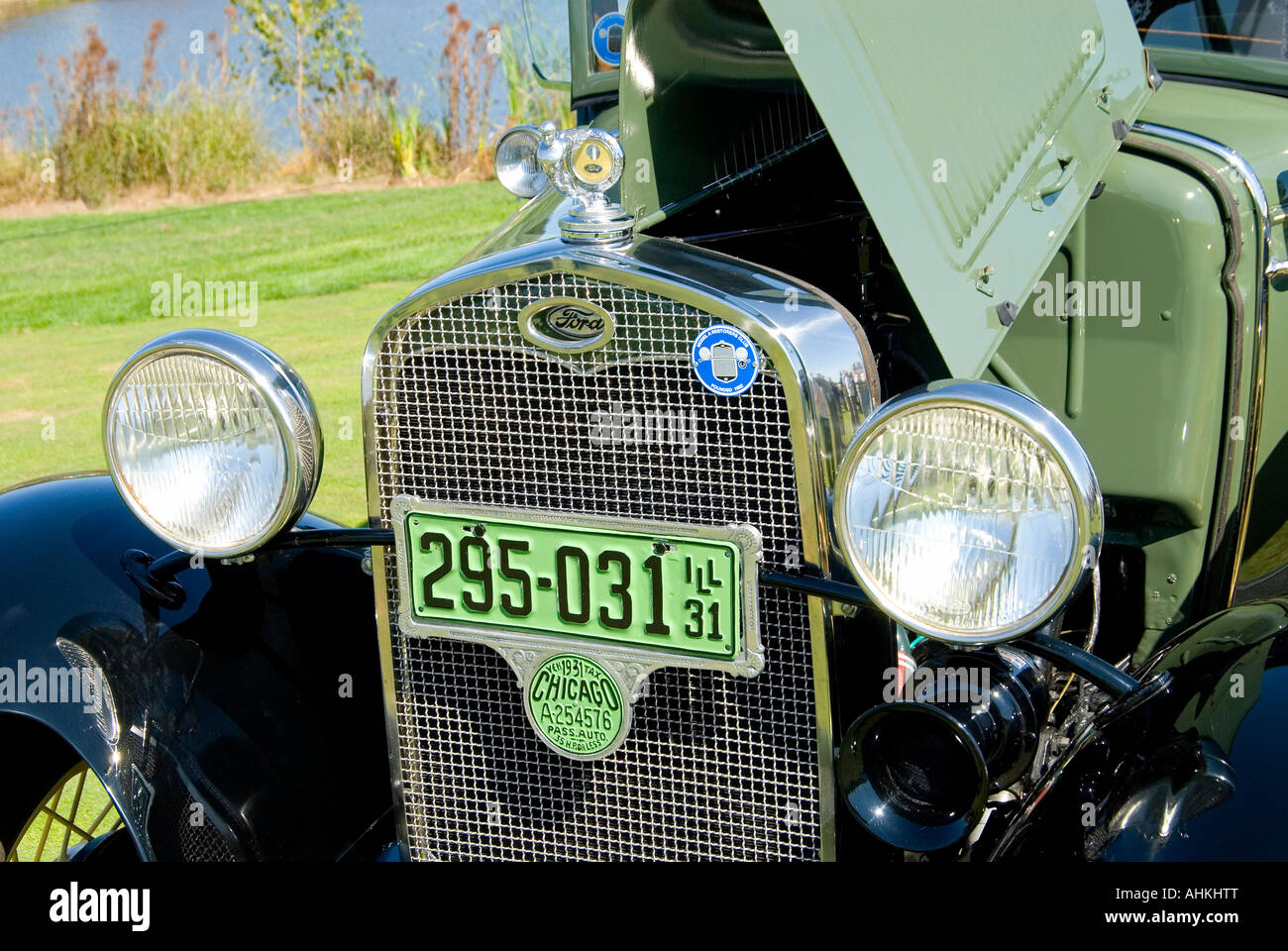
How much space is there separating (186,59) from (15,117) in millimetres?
1420

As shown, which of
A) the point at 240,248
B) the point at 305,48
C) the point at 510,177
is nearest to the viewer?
the point at 510,177

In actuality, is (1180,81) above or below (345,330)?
above

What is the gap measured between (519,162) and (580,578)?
140 cm

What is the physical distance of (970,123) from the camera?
2053 mm

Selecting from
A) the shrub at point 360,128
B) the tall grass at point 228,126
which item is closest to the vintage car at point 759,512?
the tall grass at point 228,126

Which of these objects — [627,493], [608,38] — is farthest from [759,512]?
[608,38]

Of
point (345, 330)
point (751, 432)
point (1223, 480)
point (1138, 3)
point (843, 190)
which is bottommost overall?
point (345, 330)

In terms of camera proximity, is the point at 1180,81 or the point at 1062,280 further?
the point at 1180,81

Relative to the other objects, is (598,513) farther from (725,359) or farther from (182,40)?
(182,40)

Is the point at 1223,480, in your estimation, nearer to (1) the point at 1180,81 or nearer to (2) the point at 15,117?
(1) the point at 1180,81

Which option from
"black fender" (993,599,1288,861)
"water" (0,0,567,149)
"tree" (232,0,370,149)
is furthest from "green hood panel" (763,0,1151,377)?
"tree" (232,0,370,149)
